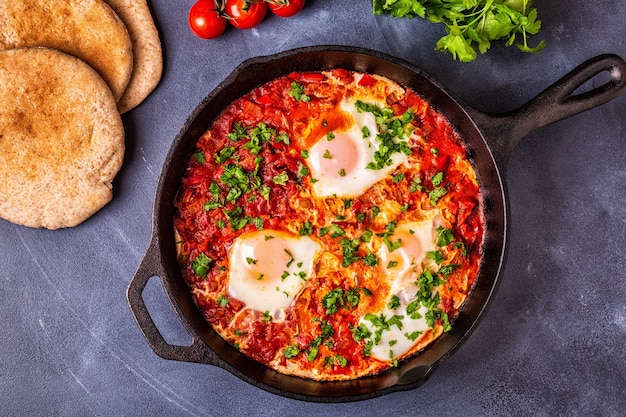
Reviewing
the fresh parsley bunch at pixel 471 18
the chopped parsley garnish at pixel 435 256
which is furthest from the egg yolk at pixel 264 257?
the fresh parsley bunch at pixel 471 18

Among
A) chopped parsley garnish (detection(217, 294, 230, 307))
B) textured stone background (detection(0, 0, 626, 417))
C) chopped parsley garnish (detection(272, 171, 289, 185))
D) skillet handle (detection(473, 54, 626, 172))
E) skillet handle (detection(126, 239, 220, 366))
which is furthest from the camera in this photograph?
textured stone background (detection(0, 0, 626, 417))

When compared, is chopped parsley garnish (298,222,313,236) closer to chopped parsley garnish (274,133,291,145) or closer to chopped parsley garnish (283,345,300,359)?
chopped parsley garnish (274,133,291,145)

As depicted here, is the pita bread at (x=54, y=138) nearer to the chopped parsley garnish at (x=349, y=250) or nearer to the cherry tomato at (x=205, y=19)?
the cherry tomato at (x=205, y=19)

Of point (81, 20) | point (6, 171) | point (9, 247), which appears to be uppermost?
point (81, 20)

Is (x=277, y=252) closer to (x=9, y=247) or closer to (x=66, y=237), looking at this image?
(x=66, y=237)

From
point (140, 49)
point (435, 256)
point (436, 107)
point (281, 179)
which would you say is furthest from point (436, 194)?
point (140, 49)

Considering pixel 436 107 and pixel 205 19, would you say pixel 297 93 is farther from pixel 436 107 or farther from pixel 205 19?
pixel 436 107

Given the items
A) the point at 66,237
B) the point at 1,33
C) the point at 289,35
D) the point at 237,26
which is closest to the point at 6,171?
the point at 66,237

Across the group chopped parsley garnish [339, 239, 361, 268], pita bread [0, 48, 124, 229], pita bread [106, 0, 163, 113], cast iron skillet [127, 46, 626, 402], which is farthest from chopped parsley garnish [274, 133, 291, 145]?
pita bread [0, 48, 124, 229]
